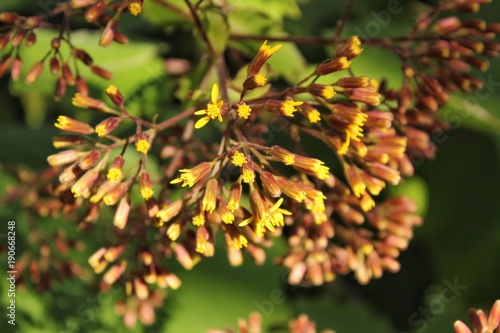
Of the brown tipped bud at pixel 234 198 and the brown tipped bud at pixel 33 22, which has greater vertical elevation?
the brown tipped bud at pixel 33 22

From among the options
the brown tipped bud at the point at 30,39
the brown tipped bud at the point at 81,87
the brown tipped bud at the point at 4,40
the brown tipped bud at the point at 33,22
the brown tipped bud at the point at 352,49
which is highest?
the brown tipped bud at the point at 352,49

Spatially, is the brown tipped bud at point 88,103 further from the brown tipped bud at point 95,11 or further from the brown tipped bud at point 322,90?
the brown tipped bud at point 322,90

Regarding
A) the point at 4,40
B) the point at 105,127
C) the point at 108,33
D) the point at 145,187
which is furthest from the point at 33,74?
the point at 145,187

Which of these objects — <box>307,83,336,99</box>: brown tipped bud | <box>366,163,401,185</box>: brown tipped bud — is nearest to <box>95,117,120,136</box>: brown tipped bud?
<box>307,83,336,99</box>: brown tipped bud

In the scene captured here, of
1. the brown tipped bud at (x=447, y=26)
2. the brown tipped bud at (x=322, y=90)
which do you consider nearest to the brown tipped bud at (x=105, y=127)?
the brown tipped bud at (x=322, y=90)

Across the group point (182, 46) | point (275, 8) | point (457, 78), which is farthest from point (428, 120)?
point (182, 46)

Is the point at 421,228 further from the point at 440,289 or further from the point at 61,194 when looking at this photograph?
the point at 61,194
